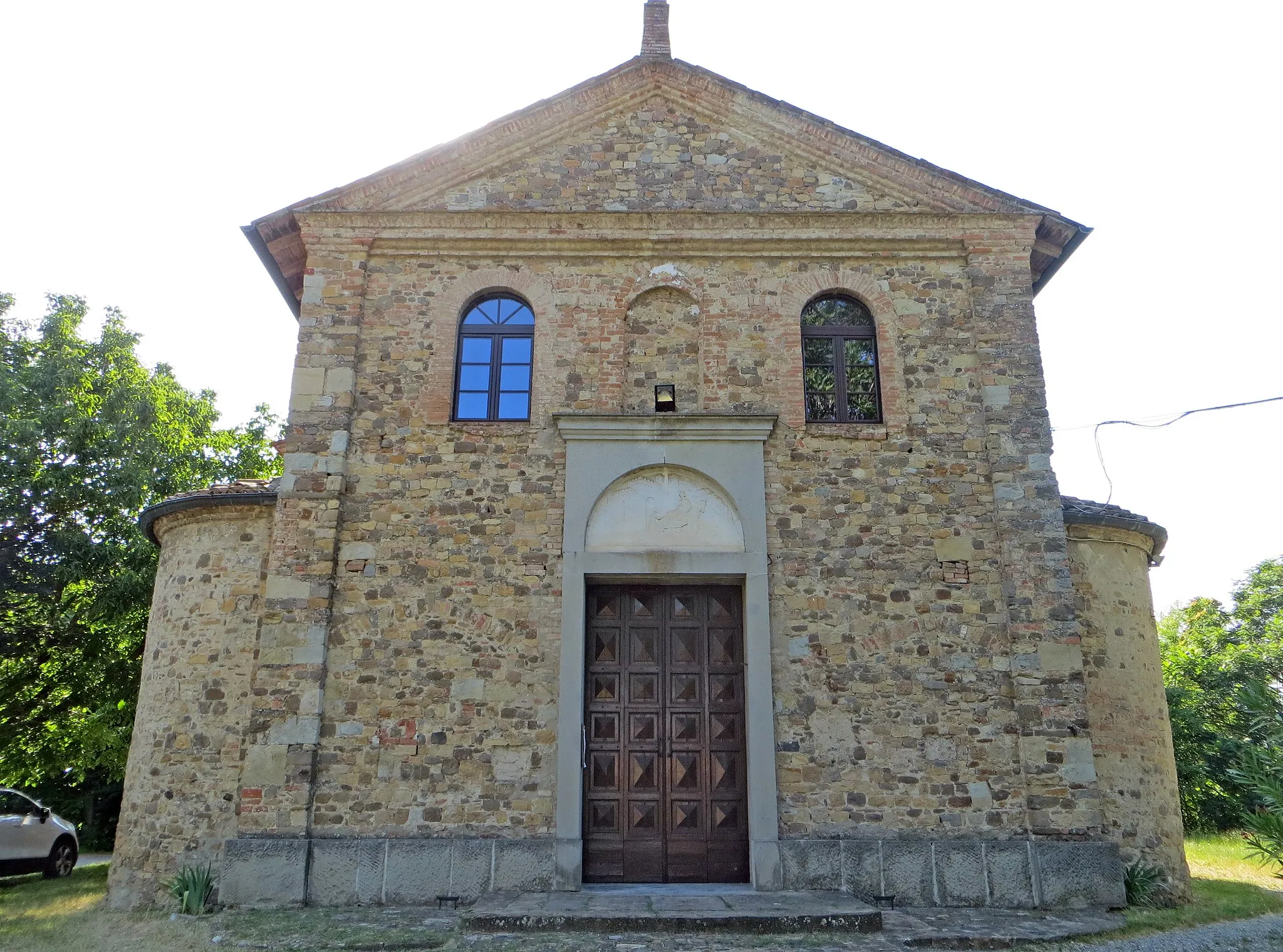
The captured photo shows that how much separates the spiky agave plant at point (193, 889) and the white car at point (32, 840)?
253 inches

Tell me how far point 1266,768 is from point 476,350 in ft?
27.9

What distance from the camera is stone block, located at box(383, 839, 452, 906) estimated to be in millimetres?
8828

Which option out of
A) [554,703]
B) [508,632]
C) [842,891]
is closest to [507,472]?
[508,632]

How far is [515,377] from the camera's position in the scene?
10695 millimetres

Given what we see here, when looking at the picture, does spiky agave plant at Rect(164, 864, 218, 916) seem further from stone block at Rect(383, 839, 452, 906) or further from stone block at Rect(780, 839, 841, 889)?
stone block at Rect(780, 839, 841, 889)

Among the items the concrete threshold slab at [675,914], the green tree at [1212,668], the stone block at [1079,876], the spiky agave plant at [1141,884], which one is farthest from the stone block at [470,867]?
the green tree at [1212,668]

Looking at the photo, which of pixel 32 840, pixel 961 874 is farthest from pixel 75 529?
pixel 961 874

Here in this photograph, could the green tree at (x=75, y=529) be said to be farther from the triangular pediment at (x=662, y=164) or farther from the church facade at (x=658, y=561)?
the triangular pediment at (x=662, y=164)

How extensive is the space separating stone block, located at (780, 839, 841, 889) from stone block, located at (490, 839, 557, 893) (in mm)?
2274

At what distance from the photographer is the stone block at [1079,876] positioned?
8.81 meters

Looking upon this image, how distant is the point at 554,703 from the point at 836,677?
2956 millimetres

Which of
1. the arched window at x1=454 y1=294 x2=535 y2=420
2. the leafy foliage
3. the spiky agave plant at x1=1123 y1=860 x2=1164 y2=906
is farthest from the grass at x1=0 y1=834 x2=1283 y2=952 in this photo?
the arched window at x1=454 y1=294 x2=535 y2=420

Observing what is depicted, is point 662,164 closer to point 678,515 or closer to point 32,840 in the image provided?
point 678,515

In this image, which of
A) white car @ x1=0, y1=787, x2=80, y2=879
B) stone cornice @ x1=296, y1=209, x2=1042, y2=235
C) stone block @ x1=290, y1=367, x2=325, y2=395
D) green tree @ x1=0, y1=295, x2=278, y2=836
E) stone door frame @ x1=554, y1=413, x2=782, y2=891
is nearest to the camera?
stone door frame @ x1=554, y1=413, x2=782, y2=891
